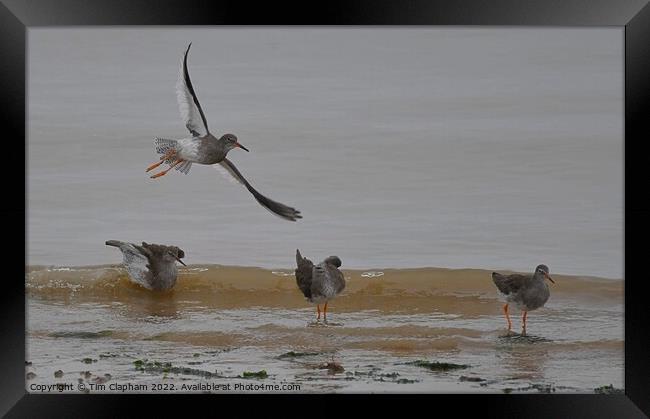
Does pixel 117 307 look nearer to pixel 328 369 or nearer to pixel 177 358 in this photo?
pixel 177 358

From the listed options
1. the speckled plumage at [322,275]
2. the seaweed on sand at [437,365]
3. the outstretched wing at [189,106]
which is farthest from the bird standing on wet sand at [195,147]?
the seaweed on sand at [437,365]

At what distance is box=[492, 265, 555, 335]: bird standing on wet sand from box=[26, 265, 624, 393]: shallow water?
0.07ft

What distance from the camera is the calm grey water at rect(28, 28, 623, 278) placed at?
221cm

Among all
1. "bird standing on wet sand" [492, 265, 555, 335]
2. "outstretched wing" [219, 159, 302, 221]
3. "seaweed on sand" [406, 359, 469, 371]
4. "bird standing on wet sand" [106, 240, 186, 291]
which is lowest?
"seaweed on sand" [406, 359, 469, 371]

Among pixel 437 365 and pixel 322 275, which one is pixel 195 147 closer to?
pixel 322 275

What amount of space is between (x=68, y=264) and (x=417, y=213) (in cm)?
100

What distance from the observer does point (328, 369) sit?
2.20 metres

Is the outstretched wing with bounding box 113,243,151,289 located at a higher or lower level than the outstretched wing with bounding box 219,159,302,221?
lower

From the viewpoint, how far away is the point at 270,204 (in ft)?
7.27

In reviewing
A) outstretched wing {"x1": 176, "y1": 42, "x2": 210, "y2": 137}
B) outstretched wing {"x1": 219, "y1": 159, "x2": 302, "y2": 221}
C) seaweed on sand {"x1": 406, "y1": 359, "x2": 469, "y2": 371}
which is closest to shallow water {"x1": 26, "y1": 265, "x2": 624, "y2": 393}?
seaweed on sand {"x1": 406, "y1": 359, "x2": 469, "y2": 371}

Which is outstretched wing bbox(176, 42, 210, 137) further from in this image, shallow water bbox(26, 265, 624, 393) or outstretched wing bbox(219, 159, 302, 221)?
shallow water bbox(26, 265, 624, 393)

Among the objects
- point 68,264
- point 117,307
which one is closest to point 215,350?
point 117,307

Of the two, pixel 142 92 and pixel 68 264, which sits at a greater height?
pixel 142 92

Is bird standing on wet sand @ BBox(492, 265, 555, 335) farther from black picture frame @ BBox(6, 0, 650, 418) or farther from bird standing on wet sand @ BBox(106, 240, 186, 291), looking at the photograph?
bird standing on wet sand @ BBox(106, 240, 186, 291)
